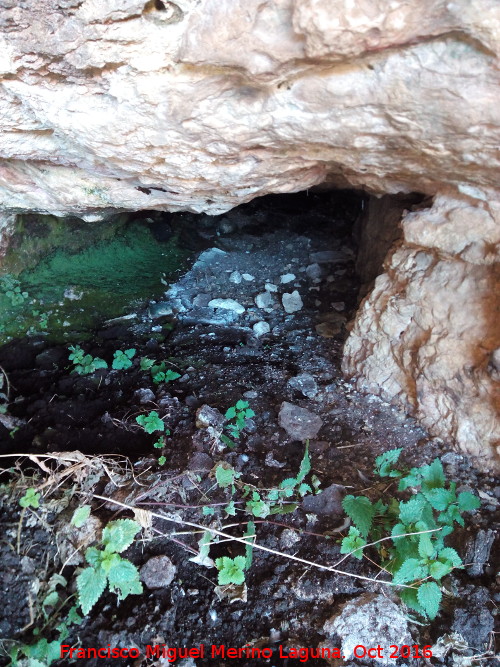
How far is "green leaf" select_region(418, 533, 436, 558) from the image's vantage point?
185cm

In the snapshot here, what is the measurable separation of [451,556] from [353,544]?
1.22 ft

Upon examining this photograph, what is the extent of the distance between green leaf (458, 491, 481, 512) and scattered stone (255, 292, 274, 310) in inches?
78.5

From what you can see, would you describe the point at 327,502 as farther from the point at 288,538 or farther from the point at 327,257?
the point at 327,257

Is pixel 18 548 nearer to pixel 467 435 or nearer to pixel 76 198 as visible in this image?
pixel 76 198

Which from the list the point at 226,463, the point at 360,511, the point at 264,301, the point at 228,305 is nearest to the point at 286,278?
the point at 264,301

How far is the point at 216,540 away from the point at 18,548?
2.82 feet

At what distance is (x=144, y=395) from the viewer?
285 cm

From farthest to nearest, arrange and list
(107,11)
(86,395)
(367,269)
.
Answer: (367,269) < (86,395) < (107,11)

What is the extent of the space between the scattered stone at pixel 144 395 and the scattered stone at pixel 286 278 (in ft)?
5.05

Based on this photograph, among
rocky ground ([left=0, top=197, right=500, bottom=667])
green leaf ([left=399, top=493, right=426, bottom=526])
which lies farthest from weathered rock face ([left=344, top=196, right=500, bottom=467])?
green leaf ([left=399, top=493, right=426, bottom=526])

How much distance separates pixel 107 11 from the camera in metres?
Result: 1.48

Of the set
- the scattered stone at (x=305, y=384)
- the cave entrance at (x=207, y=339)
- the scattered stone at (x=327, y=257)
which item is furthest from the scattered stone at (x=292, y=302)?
the scattered stone at (x=305, y=384)

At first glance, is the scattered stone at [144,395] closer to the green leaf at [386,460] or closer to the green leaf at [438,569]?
the green leaf at [386,460]

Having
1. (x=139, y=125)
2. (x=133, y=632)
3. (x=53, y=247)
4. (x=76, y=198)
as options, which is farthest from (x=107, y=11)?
(x=53, y=247)
